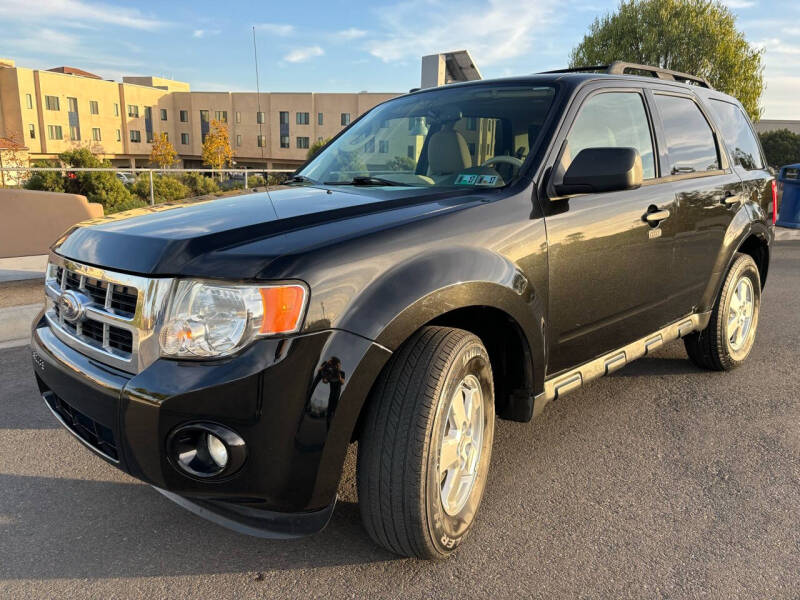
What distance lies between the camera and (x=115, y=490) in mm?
2803

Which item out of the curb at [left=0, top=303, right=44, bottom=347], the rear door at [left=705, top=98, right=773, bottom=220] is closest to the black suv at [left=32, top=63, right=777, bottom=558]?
the rear door at [left=705, top=98, right=773, bottom=220]

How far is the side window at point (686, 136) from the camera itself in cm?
360

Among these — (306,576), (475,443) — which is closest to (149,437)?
(306,576)

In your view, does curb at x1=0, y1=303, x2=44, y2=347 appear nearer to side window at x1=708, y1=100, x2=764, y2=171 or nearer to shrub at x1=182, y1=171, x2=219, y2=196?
side window at x1=708, y1=100, x2=764, y2=171

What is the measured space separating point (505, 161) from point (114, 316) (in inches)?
69.6

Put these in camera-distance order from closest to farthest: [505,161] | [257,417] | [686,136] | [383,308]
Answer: [257,417], [383,308], [505,161], [686,136]

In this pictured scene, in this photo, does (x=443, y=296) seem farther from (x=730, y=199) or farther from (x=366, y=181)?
(x=730, y=199)

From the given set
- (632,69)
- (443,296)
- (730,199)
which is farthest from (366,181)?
(730,199)

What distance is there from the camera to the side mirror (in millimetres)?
2611

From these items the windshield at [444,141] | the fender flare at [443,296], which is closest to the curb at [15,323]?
the windshield at [444,141]

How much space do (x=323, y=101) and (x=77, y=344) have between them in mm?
76415

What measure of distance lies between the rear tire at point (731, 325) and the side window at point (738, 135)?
712 millimetres

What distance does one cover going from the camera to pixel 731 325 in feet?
14.2

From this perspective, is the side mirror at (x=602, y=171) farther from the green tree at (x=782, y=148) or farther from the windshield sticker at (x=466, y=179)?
the green tree at (x=782, y=148)
